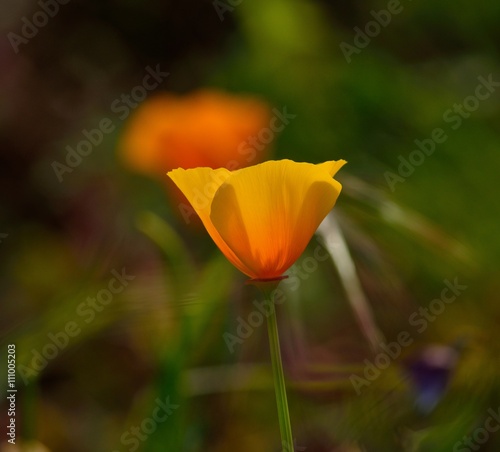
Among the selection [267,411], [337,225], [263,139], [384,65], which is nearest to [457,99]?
[384,65]

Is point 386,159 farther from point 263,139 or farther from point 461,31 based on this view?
point 461,31
